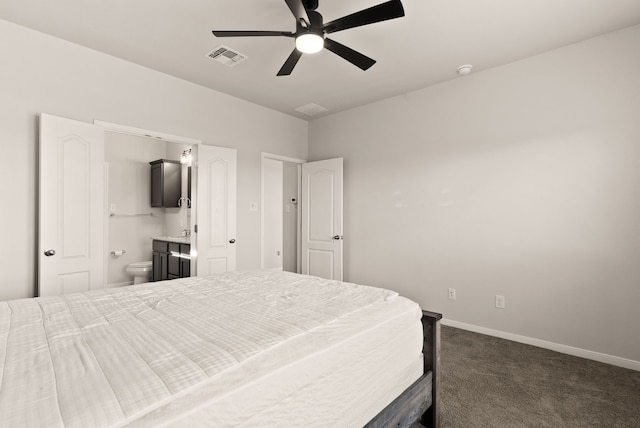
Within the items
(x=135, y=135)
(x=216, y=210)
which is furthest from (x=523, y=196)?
(x=135, y=135)

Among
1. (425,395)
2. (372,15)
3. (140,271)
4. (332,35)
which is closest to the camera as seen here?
(425,395)

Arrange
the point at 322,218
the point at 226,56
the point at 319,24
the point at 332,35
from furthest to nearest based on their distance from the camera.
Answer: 1. the point at 322,218
2. the point at 226,56
3. the point at 332,35
4. the point at 319,24

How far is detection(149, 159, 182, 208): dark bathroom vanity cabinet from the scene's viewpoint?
5.25m

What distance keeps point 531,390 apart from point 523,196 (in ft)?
5.75

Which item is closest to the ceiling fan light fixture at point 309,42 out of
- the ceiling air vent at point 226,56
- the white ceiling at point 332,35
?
the white ceiling at point 332,35

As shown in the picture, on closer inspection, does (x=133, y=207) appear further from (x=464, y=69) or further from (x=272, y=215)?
(x=464, y=69)

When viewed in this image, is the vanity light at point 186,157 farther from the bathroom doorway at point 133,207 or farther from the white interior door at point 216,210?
the white interior door at point 216,210

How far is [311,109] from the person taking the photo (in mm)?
4566

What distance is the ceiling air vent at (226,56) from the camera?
2.95m


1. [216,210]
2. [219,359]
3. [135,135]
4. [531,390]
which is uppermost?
[135,135]

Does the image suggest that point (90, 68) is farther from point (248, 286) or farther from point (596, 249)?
point (596, 249)

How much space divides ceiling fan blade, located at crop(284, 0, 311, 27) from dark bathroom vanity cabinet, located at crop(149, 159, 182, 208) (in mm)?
4064

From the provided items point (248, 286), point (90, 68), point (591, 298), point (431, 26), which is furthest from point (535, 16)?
point (90, 68)

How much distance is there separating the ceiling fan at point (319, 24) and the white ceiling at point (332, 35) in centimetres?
35
